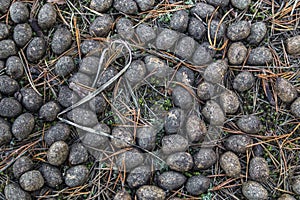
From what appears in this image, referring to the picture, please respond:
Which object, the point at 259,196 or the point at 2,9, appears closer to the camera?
the point at 259,196

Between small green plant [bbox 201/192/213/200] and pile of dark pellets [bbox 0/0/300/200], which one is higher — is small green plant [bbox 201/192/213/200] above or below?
below

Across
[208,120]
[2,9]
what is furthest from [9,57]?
[208,120]

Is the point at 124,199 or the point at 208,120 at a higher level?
the point at 208,120

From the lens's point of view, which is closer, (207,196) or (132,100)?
(207,196)

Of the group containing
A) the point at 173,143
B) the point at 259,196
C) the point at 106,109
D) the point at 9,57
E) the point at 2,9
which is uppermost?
the point at 2,9

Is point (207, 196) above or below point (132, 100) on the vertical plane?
below

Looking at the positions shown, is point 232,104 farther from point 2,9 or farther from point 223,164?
point 2,9

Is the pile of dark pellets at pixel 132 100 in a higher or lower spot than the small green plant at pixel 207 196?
higher

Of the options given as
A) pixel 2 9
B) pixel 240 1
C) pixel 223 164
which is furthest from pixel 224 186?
pixel 2 9
